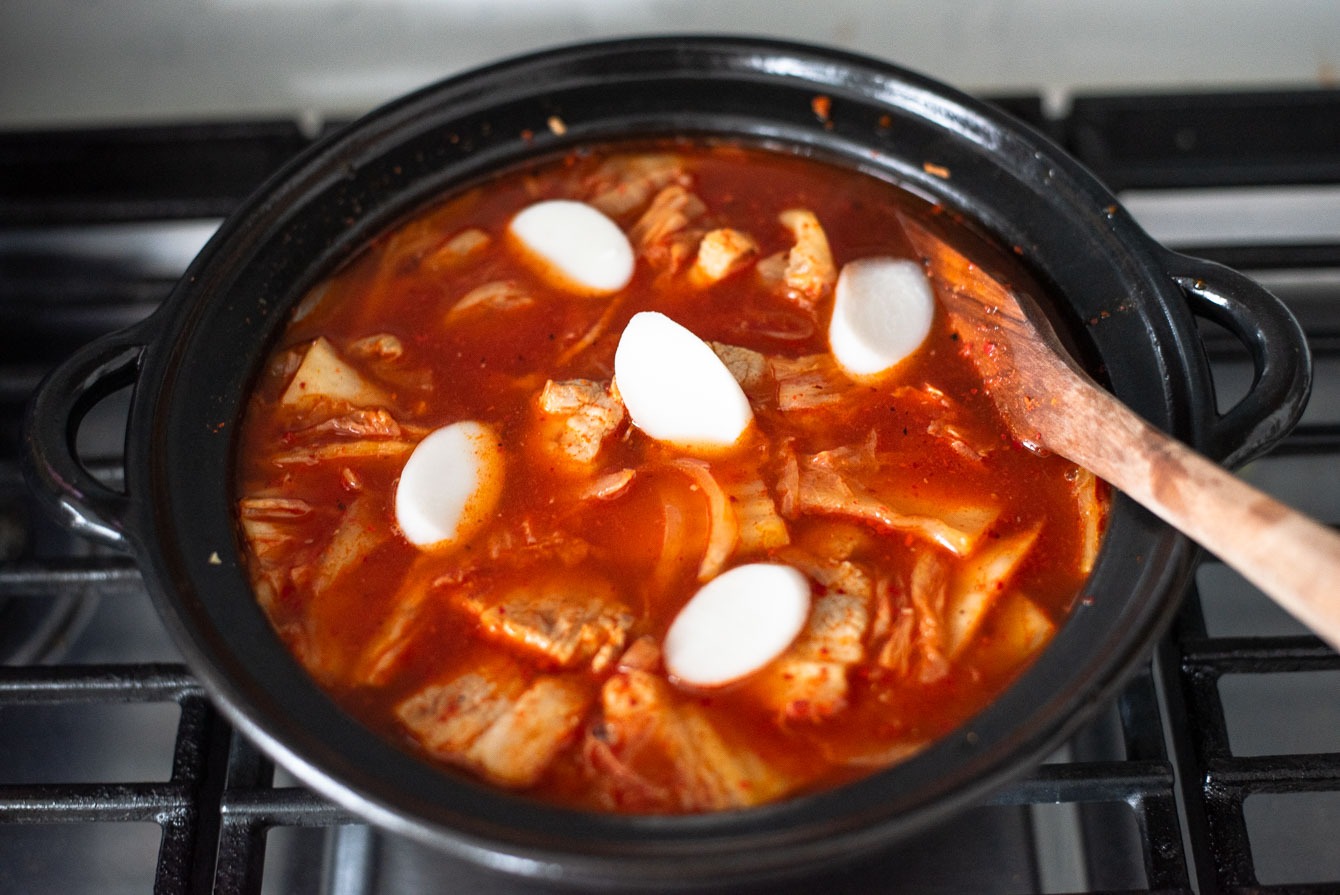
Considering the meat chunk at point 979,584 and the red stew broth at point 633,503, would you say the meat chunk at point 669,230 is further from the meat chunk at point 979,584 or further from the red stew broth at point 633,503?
the meat chunk at point 979,584

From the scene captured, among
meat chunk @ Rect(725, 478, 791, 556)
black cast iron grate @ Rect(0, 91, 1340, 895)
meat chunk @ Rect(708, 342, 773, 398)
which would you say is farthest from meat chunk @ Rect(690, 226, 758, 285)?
black cast iron grate @ Rect(0, 91, 1340, 895)

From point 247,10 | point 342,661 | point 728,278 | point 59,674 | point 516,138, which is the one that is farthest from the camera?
point 247,10

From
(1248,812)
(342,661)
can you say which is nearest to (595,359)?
(342,661)

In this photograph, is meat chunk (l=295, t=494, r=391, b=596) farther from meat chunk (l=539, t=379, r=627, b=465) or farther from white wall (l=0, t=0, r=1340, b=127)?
white wall (l=0, t=0, r=1340, b=127)

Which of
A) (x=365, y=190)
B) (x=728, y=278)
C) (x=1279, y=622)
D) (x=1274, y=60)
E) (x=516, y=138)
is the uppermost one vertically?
(x=1274, y=60)

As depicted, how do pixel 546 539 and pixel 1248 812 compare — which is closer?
pixel 546 539

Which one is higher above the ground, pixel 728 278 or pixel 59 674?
pixel 728 278

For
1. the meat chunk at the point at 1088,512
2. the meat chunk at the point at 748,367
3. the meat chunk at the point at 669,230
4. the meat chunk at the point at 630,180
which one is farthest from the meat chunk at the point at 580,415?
the meat chunk at the point at 1088,512

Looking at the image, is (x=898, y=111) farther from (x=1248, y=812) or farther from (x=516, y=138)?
(x=1248, y=812)
